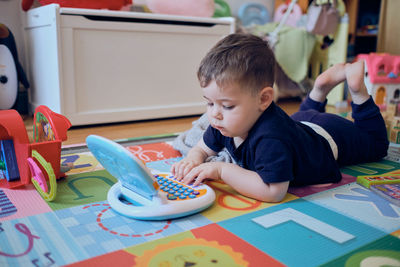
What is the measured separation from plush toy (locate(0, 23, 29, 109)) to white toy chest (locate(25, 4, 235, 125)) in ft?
0.30

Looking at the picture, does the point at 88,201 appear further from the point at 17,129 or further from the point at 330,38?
the point at 330,38

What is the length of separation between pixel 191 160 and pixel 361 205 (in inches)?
15.0

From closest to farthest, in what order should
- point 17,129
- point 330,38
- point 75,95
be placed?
1. point 17,129
2. point 75,95
3. point 330,38

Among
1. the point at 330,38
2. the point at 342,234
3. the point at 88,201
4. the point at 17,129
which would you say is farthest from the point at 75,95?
the point at 330,38

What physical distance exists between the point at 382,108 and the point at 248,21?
107cm

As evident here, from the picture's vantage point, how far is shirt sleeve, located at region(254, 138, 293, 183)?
0.72m

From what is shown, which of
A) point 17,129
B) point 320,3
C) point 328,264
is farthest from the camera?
point 320,3

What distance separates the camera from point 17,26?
1.78 meters

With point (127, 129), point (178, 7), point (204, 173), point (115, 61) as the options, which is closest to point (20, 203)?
point (204, 173)

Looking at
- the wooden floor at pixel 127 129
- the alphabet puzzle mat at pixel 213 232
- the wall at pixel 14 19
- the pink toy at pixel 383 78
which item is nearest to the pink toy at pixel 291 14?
the pink toy at pixel 383 78

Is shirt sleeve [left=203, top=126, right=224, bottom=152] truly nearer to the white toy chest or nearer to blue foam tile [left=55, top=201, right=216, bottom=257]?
blue foam tile [left=55, top=201, right=216, bottom=257]

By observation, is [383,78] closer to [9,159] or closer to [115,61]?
[115,61]

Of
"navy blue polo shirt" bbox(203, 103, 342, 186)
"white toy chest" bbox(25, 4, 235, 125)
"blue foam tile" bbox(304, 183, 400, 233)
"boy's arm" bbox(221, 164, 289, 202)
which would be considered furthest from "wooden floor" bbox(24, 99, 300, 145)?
"blue foam tile" bbox(304, 183, 400, 233)

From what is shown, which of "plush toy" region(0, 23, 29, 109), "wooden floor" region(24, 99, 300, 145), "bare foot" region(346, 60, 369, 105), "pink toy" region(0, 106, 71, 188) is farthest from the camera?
"plush toy" region(0, 23, 29, 109)
